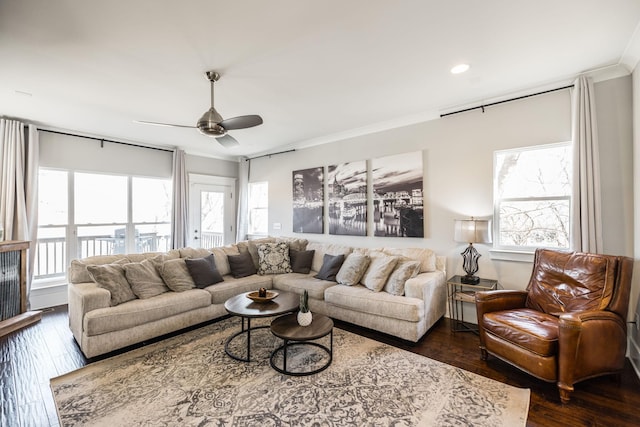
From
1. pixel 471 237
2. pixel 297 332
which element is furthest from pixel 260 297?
pixel 471 237

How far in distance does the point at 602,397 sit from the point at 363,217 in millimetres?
3143

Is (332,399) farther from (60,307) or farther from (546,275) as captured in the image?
(60,307)

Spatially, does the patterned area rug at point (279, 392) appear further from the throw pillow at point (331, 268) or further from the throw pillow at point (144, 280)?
the throw pillow at point (331, 268)

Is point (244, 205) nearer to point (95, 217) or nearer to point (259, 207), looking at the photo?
point (259, 207)

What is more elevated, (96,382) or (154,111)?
(154,111)

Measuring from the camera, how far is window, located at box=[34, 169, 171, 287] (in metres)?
4.56

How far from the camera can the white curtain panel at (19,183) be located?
13.1ft

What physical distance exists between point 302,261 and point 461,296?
2319 mm

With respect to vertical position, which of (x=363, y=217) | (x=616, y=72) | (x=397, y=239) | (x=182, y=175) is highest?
(x=616, y=72)

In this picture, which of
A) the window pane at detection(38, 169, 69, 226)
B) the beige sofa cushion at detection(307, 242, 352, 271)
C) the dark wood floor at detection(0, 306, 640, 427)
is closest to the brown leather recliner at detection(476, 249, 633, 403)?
the dark wood floor at detection(0, 306, 640, 427)

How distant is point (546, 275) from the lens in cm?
284

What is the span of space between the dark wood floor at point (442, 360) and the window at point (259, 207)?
3497 mm

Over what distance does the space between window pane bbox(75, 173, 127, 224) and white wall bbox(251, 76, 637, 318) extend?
13.7ft

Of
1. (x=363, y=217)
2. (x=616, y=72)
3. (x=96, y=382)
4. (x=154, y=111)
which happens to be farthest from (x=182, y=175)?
(x=616, y=72)
